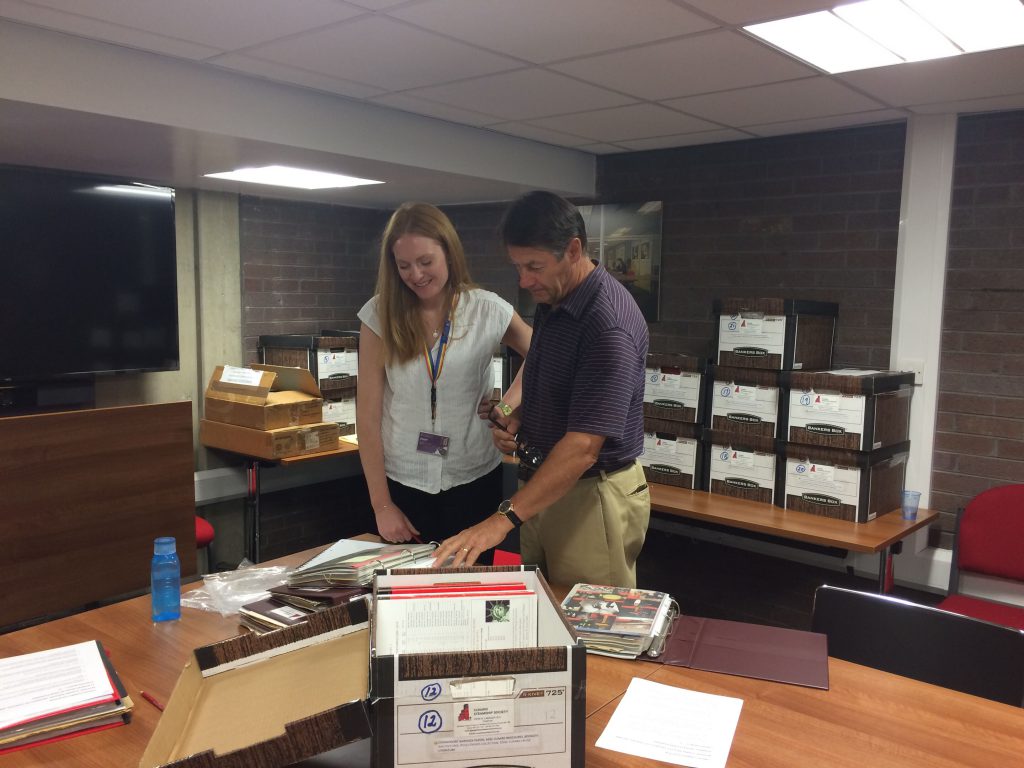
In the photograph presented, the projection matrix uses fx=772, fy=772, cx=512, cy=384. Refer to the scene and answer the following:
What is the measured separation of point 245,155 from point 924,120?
2.69 metres

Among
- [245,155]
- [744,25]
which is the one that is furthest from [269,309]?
[744,25]

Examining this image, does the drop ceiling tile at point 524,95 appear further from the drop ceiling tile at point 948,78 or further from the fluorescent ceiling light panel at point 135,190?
the fluorescent ceiling light panel at point 135,190

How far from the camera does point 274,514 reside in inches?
181

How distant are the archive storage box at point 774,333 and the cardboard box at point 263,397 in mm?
2025

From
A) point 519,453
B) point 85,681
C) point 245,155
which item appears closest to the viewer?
point 85,681

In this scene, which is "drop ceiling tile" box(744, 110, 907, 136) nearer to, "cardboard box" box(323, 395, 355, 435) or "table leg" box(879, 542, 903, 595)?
"table leg" box(879, 542, 903, 595)

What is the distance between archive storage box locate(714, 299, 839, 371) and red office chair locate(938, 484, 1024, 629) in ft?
2.68

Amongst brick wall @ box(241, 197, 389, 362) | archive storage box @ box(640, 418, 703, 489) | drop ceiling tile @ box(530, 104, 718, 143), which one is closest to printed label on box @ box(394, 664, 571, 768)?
archive storage box @ box(640, 418, 703, 489)

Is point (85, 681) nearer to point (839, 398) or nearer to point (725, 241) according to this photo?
point (839, 398)

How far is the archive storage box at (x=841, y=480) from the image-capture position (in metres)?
2.95

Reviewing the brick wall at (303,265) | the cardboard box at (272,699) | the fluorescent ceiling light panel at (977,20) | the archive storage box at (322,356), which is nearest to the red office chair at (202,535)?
the archive storage box at (322,356)

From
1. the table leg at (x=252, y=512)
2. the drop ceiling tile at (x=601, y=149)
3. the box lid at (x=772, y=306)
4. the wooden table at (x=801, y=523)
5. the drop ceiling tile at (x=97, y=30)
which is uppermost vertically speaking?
the drop ceiling tile at (x=601, y=149)

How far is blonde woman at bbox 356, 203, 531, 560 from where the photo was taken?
2107 mm

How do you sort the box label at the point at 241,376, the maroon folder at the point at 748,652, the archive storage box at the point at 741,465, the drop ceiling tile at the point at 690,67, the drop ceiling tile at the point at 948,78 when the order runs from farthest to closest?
the box label at the point at 241,376 → the archive storage box at the point at 741,465 → the drop ceiling tile at the point at 948,78 → the drop ceiling tile at the point at 690,67 → the maroon folder at the point at 748,652
